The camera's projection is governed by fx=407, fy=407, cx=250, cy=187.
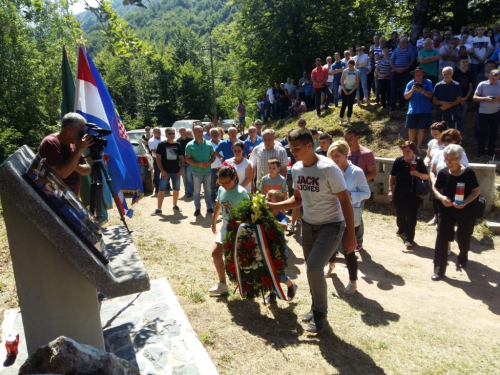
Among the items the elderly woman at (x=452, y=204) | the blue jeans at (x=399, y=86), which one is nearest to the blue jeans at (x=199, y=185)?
the elderly woman at (x=452, y=204)

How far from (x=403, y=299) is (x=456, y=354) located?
1326 millimetres

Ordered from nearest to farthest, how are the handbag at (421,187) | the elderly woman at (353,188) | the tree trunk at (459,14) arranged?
the elderly woman at (353,188) → the handbag at (421,187) → the tree trunk at (459,14)

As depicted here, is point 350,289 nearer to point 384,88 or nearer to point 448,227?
point 448,227

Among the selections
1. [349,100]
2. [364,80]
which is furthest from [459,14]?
[349,100]

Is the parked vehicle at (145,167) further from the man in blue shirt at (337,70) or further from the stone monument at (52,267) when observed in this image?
the stone monument at (52,267)

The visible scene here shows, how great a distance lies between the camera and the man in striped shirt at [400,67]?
38.0 ft

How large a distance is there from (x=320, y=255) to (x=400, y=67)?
9.42 m

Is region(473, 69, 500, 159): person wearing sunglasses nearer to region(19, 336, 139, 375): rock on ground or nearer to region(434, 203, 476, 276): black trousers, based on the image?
region(434, 203, 476, 276): black trousers

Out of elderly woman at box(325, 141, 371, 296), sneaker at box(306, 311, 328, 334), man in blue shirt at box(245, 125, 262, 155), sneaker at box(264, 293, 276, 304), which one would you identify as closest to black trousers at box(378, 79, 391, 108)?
man in blue shirt at box(245, 125, 262, 155)

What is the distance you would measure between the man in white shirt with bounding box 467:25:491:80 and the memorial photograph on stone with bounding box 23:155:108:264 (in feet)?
36.7

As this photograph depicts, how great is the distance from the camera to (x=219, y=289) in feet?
16.8

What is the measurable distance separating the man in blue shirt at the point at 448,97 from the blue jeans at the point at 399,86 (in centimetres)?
238

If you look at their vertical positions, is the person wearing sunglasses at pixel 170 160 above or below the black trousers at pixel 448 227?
above

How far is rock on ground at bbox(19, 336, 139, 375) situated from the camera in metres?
2.53
